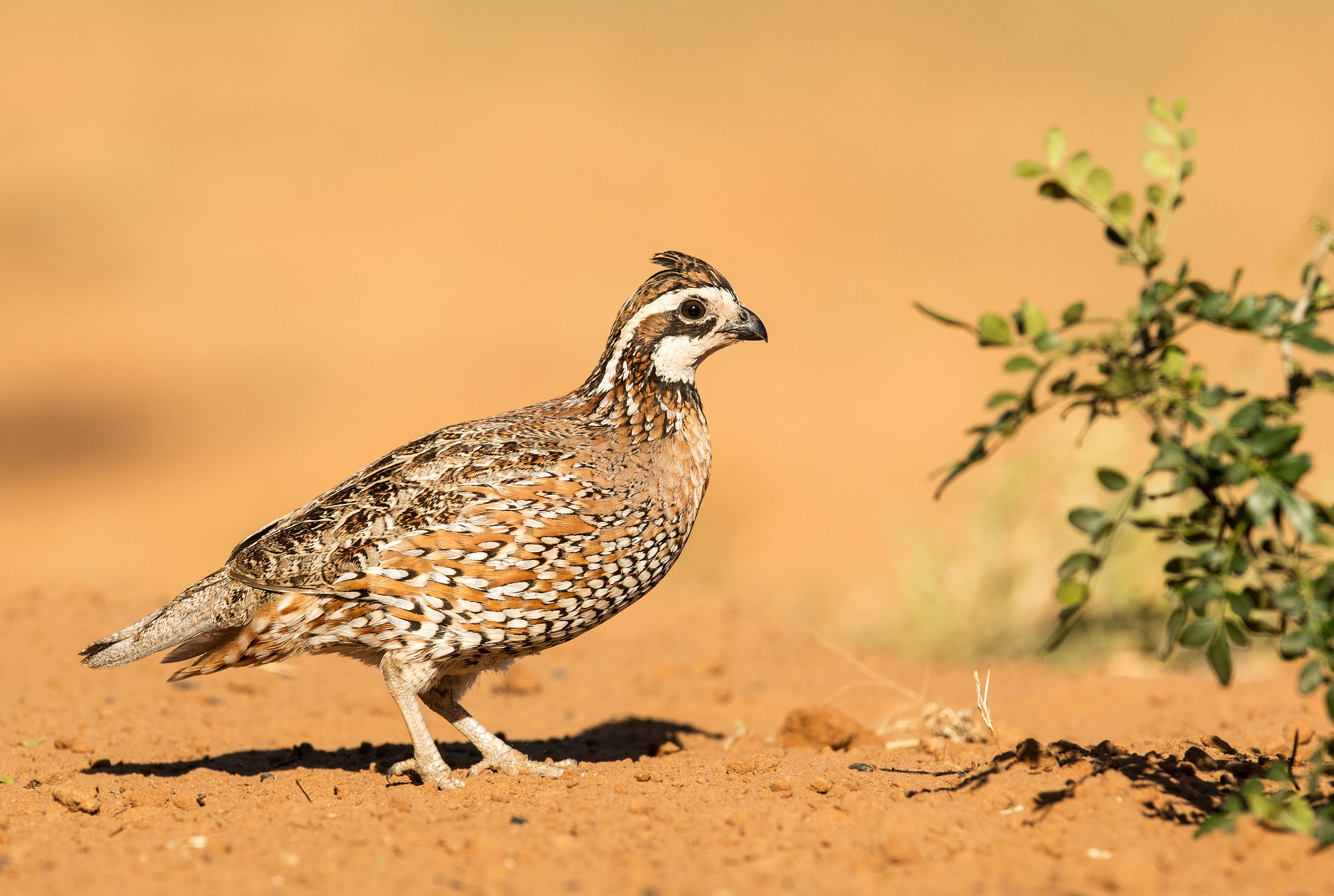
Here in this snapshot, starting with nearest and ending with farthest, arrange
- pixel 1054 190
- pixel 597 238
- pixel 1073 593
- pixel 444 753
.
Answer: pixel 1073 593 < pixel 1054 190 < pixel 444 753 < pixel 597 238

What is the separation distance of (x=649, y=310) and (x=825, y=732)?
2241mm

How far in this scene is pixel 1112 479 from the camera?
3561 millimetres

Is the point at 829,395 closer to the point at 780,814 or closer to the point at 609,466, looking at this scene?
the point at 609,466

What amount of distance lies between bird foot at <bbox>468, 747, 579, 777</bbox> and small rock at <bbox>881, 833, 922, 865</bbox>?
210 centimetres

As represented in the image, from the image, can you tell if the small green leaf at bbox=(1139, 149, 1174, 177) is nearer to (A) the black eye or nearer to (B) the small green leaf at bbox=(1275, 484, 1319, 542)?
(B) the small green leaf at bbox=(1275, 484, 1319, 542)

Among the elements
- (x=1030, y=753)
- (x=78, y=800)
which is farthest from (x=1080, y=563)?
(x=78, y=800)

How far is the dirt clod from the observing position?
20.4 ft

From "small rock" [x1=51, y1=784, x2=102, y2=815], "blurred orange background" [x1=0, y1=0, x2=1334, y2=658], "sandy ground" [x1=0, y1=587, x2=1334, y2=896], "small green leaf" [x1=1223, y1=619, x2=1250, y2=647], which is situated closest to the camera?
"small green leaf" [x1=1223, y1=619, x2=1250, y2=647]

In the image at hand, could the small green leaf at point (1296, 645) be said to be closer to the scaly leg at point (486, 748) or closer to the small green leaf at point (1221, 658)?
the small green leaf at point (1221, 658)

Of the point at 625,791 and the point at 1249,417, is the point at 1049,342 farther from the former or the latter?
the point at 625,791

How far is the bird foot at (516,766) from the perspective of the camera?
5.68 m

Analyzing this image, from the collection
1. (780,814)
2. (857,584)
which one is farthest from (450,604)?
(857,584)

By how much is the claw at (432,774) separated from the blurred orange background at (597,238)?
3691 mm

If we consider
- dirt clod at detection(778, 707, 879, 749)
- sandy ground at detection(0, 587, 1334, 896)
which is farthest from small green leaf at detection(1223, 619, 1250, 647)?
dirt clod at detection(778, 707, 879, 749)
